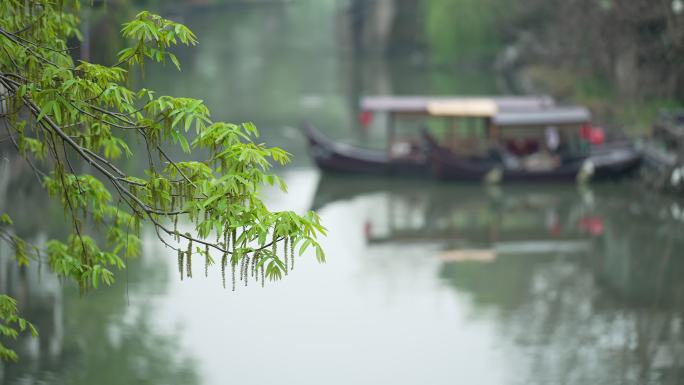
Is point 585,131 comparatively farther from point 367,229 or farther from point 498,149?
point 367,229

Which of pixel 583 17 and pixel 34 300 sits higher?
pixel 583 17

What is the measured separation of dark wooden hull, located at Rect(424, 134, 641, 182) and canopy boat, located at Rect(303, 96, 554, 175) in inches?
26.8

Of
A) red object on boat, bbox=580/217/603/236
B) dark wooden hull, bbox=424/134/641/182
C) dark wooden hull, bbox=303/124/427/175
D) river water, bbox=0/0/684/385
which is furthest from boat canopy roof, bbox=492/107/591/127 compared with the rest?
red object on boat, bbox=580/217/603/236

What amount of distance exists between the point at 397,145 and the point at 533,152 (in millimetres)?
3237

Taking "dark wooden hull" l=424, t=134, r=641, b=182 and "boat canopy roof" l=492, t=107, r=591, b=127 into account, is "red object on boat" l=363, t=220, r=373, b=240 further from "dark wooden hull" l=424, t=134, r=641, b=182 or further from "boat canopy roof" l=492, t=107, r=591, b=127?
"boat canopy roof" l=492, t=107, r=591, b=127

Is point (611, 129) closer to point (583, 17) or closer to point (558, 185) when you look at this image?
point (558, 185)

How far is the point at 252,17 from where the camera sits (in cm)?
8106

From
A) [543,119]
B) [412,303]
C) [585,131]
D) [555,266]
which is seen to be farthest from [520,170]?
[412,303]

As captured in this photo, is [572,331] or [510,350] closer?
[510,350]

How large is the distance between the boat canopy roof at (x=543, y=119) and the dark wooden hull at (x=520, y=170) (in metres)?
0.97

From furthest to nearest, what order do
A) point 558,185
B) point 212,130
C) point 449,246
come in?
point 558,185, point 449,246, point 212,130

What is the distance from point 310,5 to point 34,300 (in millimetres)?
64247

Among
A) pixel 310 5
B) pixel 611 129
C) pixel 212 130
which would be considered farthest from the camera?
pixel 310 5

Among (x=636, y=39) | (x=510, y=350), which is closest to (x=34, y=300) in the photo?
(x=510, y=350)
